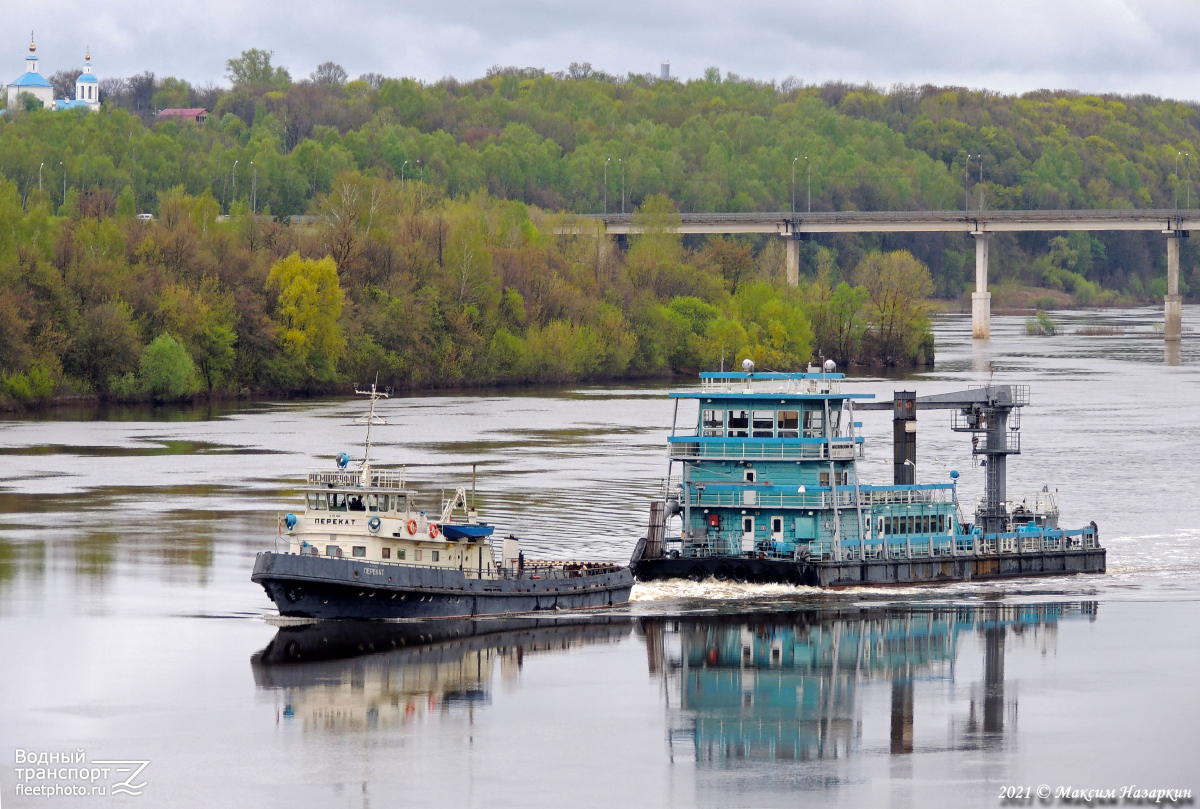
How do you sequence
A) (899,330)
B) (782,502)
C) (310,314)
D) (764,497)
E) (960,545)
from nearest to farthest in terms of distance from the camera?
(782,502), (764,497), (960,545), (310,314), (899,330)

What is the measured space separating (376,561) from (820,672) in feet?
40.0

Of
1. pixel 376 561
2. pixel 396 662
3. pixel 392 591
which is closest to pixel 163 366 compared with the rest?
pixel 376 561

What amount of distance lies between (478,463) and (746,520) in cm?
3354

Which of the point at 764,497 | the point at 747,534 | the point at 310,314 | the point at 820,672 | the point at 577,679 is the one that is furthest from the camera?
the point at 310,314

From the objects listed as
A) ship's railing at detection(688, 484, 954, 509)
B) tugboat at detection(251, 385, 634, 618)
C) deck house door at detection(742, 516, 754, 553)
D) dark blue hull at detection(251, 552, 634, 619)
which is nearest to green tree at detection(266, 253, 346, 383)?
ship's railing at detection(688, 484, 954, 509)

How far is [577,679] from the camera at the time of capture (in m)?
46.2

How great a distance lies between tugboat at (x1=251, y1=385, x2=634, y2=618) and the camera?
49.8 meters

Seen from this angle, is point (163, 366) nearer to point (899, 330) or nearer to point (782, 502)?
point (899, 330)

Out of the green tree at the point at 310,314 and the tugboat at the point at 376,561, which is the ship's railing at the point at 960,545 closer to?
the tugboat at the point at 376,561

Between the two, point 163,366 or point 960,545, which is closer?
point 960,545

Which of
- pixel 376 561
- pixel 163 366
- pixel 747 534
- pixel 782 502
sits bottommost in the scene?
pixel 376 561

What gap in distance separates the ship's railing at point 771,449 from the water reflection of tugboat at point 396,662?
715 centimetres

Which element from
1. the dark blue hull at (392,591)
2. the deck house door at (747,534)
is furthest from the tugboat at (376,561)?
the deck house door at (747,534)

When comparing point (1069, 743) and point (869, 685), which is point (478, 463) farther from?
point (1069, 743)
